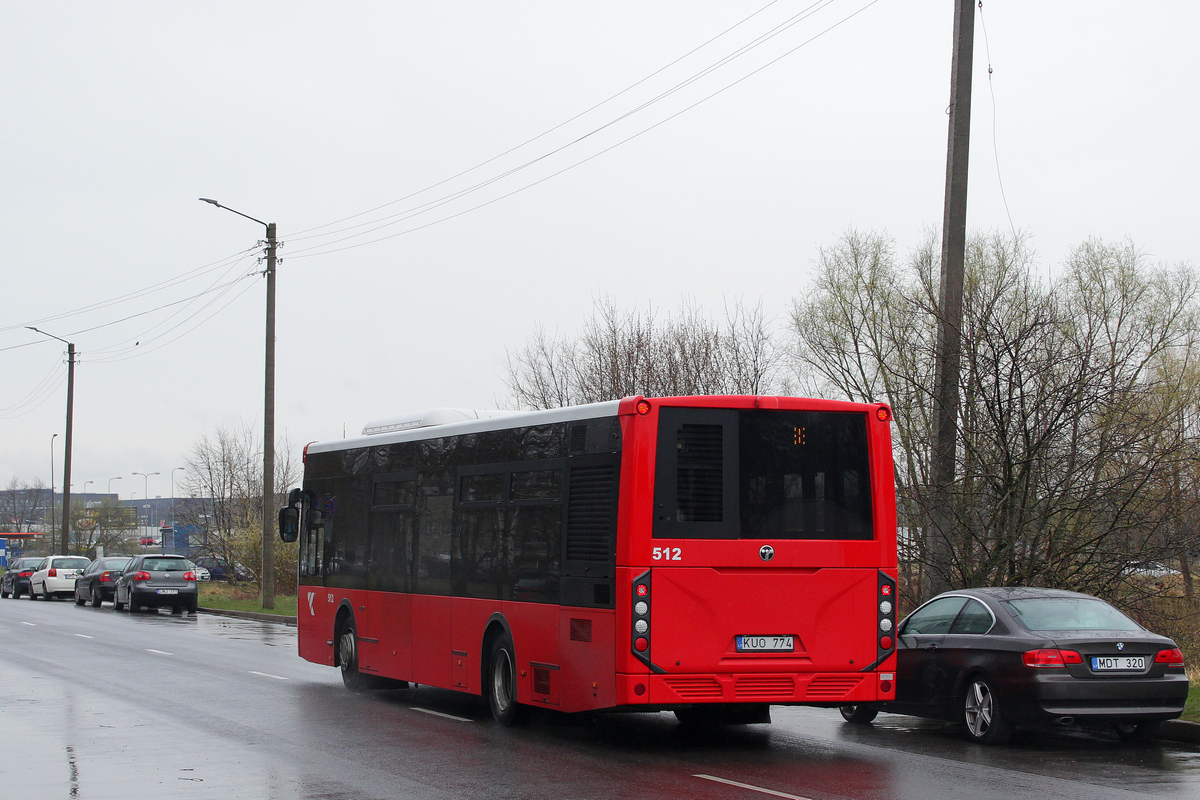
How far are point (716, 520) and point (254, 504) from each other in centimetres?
4843

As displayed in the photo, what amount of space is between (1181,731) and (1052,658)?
1.64 m

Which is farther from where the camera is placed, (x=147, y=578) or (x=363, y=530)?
(x=147, y=578)

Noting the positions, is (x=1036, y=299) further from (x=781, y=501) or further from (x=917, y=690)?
(x=781, y=501)

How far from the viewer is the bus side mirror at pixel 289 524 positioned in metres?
18.4

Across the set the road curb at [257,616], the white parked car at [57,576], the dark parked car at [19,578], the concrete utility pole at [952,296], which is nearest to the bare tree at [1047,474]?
the concrete utility pole at [952,296]

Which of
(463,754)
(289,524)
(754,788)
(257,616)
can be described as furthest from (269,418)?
(754,788)

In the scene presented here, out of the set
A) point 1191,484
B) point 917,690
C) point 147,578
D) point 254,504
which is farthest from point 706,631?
point 254,504

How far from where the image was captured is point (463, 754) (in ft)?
36.3

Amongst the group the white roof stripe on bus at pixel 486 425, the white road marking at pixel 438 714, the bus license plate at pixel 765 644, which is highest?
the white roof stripe on bus at pixel 486 425

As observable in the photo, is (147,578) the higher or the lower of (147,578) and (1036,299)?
the lower

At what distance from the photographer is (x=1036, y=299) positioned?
17.2m

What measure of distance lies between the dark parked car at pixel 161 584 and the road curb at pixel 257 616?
65cm

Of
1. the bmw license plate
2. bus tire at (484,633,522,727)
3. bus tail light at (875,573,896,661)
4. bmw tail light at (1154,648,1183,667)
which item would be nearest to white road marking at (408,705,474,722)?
bus tire at (484,633,522,727)

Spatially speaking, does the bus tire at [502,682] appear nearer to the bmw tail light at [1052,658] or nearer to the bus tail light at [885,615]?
the bus tail light at [885,615]
